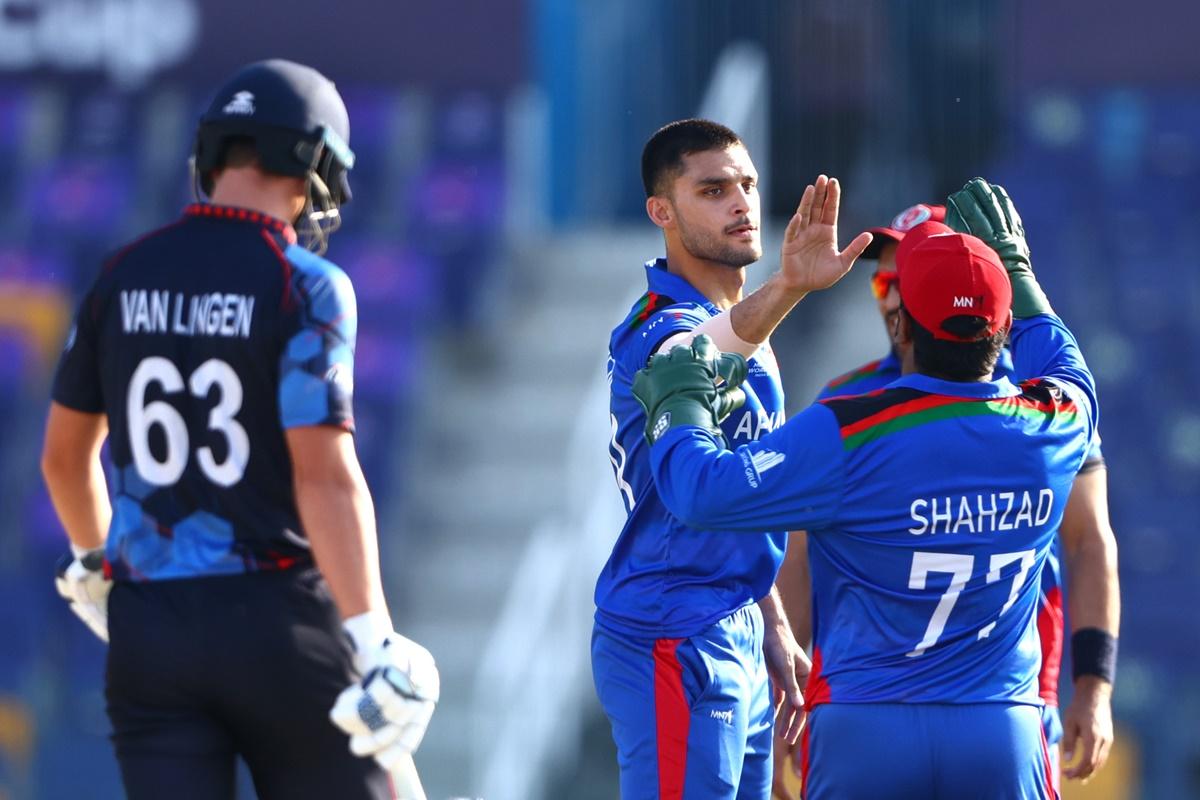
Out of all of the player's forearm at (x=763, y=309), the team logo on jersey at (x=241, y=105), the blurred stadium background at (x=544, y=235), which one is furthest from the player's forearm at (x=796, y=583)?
the blurred stadium background at (x=544, y=235)

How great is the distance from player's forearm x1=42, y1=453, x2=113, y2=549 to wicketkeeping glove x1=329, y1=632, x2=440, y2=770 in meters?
0.77

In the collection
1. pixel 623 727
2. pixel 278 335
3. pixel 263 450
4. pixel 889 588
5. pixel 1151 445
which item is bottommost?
pixel 1151 445

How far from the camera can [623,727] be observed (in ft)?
13.6

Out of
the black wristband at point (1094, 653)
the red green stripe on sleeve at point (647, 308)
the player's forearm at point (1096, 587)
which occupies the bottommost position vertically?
the black wristband at point (1094, 653)

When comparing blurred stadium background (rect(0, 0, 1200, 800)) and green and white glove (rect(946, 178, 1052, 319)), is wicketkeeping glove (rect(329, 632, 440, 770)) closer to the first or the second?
green and white glove (rect(946, 178, 1052, 319))

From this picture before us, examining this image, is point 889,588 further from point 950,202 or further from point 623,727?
point 950,202

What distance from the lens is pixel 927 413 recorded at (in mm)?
3613

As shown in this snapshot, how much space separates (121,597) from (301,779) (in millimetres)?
504

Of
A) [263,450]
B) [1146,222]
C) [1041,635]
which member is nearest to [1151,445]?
[1146,222]

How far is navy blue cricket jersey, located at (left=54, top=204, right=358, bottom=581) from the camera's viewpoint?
3508 mm

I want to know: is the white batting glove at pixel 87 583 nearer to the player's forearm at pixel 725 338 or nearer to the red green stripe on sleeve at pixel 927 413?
the player's forearm at pixel 725 338

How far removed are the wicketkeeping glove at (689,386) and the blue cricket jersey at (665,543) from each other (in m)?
0.31

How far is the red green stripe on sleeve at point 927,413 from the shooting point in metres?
3.59

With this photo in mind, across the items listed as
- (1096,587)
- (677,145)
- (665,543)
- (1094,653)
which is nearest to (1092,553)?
(1096,587)
